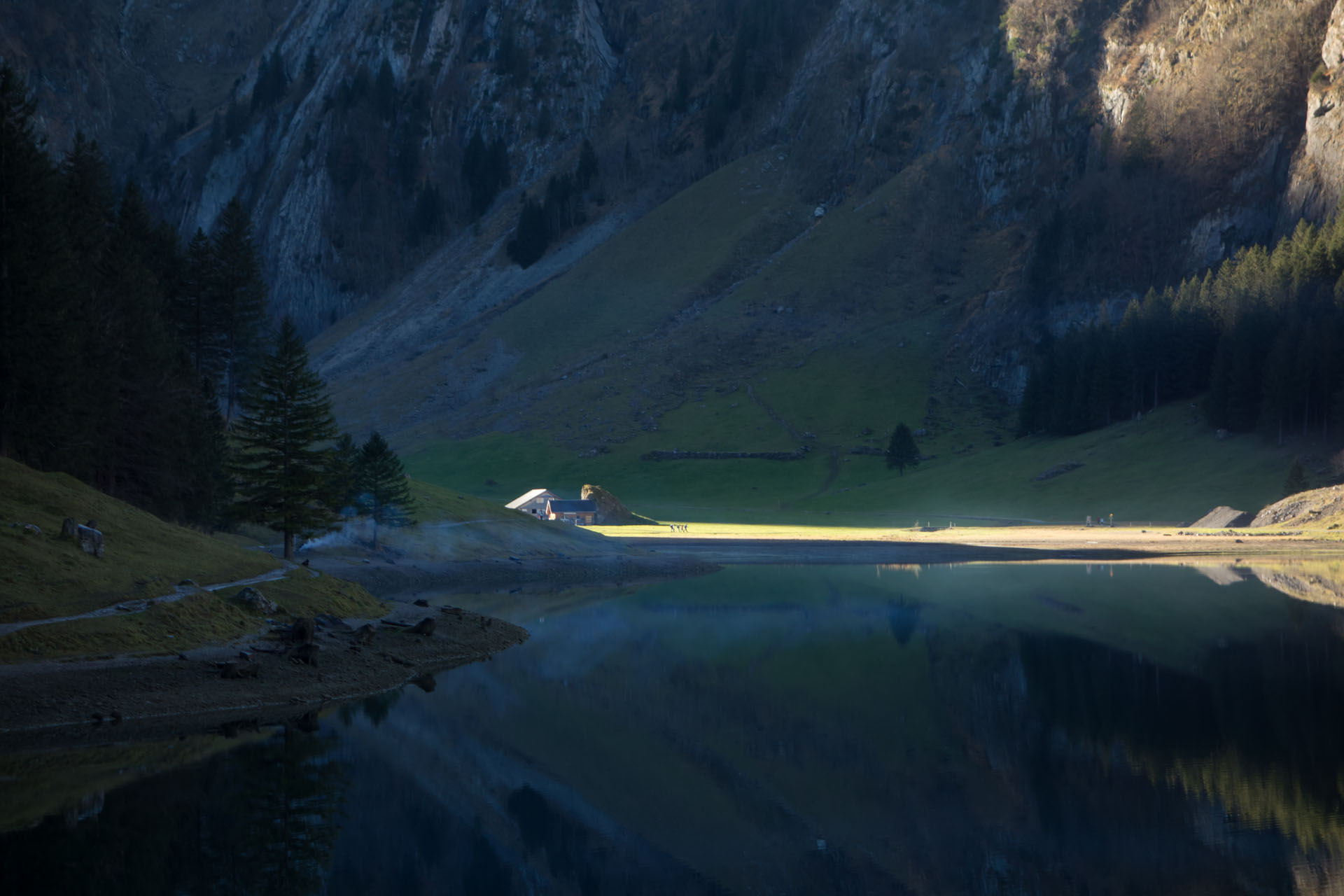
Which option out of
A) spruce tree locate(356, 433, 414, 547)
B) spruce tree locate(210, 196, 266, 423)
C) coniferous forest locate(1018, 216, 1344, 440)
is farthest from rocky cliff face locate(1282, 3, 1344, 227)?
spruce tree locate(210, 196, 266, 423)

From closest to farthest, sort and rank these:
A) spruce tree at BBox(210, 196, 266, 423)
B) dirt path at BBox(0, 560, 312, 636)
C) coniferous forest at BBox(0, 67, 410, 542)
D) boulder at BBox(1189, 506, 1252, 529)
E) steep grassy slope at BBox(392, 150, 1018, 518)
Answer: dirt path at BBox(0, 560, 312, 636), coniferous forest at BBox(0, 67, 410, 542), spruce tree at BBox(210, 196, 266, 423), boulder at BBox(1189, 506, 1252, 529), steep grassy slope at BBox(392, 150, 1018, 518)

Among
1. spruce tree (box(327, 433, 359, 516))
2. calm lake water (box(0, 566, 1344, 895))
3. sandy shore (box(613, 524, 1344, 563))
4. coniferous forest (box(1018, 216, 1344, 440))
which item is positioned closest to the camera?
calm lake water (box(0, 566, 1344, 895))

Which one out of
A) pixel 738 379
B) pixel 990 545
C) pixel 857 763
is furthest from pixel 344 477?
pixel 738 379

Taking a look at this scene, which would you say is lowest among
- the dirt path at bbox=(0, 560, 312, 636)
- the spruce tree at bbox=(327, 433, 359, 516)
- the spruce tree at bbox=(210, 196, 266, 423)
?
the dirt path at bbox=(0, 560, 312, 636)

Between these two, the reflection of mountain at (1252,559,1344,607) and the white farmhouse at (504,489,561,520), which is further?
the white farmhouse at (504,489,561,520)

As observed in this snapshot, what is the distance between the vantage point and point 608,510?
112750 millimetres

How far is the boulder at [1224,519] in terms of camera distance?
3600 inches

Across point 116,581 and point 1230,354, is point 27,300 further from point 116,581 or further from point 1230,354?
point 1230,354

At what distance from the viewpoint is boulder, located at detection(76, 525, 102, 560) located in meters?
35.3

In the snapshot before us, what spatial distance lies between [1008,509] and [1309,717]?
282 feet

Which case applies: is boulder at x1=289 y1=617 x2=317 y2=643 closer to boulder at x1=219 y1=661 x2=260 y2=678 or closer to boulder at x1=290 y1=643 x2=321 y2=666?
boulder at x1=290 y1=643 x2=321 y2=666

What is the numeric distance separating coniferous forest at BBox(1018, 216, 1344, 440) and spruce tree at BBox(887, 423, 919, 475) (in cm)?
1666

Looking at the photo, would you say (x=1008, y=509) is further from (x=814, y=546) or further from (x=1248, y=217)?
(x=1248, y=217)

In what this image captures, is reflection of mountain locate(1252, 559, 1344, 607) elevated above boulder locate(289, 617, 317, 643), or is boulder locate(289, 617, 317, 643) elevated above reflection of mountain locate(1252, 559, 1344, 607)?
boulder locate(289, 617, 317, 643)
